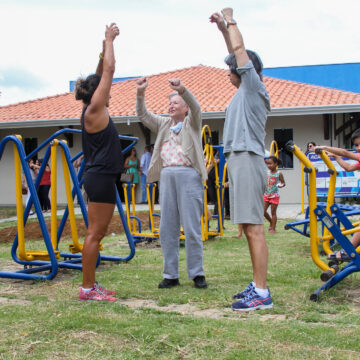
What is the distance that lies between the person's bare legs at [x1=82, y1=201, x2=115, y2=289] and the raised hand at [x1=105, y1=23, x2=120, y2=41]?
1.25 metres

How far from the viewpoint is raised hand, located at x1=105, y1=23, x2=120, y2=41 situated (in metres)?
3.66

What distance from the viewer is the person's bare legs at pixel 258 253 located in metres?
3.48

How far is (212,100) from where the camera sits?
624 inches

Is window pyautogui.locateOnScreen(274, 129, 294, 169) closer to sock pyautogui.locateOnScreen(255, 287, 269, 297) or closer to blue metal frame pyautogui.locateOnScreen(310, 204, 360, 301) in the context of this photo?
blue metal frame pyautogui.locateOnScreen(310, 204, 360, 301)

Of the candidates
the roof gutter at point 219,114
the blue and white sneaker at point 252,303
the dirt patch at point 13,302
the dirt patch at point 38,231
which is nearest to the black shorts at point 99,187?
the dirt patch at point 13,302

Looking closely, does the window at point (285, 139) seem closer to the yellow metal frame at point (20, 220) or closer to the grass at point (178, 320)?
the grass at point (178, 320)

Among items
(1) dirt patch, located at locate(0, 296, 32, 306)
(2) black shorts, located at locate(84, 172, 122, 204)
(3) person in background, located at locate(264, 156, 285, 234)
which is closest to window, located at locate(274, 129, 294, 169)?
(3) person in background, located at locate(264, 156, 285, 234)

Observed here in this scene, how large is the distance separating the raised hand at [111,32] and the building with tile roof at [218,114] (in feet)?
35.9

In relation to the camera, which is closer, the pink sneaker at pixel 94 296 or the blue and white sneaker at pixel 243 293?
the blue and white sneaker at pixel 243 293

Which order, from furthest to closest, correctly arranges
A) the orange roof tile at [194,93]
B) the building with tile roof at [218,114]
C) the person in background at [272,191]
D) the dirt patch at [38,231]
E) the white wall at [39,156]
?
the white wall at [39,156] < the orange roof tile at [194,93] < the building with tile roof at [218,114] < the dirt patch at [38,231] < the person in background at [272,191]

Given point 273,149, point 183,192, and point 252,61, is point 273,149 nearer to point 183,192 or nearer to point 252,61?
point 183,192

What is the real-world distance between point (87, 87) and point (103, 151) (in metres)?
0.52

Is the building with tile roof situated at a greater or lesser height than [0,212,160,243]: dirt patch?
greater

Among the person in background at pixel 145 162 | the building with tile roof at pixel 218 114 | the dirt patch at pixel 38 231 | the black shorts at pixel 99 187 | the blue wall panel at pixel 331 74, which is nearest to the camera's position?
the black shorts at pixel 99 187
